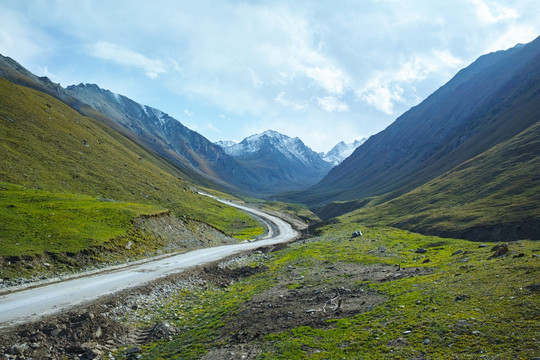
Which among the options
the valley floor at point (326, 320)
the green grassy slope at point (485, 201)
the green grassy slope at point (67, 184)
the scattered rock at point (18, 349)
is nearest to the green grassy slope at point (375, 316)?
the valley floor at point (326, 320)

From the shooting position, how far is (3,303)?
21078 mm

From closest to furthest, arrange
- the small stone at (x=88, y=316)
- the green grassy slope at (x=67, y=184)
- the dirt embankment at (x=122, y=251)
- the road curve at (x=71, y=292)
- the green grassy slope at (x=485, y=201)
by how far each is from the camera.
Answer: the small stone at (x=88, y=316) < the road curve at (x=71, y=292) < the dirt embankment at (x=122, y=251) < the green grassy slope at (x=67, y=184) < the green grassy slope at (x=485, y=201)

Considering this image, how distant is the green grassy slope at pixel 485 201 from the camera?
196ft

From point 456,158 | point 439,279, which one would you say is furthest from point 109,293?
point 456,158

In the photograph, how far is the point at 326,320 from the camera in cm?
1683

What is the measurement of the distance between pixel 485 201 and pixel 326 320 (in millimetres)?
83159

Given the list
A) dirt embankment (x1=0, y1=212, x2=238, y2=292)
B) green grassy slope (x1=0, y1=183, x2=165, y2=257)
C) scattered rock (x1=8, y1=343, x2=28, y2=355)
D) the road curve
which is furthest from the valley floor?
green grassy slope (x1=0, y1=183, x2=165, y2=257)

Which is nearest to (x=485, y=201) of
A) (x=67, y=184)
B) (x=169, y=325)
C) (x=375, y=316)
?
(x=375, y=316)

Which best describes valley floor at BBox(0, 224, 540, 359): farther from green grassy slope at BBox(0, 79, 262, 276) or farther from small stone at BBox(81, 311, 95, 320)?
green grassy slope at BBox(0, 79, 262, 276)

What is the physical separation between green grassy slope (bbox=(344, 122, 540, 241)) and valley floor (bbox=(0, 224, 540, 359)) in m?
41.8

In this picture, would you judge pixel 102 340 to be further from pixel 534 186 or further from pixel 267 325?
pixel 534 186

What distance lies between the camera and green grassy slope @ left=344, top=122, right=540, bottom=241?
5959 cm

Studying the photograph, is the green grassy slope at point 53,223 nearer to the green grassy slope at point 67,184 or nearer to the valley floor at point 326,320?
the green grassy slope at point 67,184

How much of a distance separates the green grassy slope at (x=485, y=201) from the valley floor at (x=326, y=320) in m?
41.8
